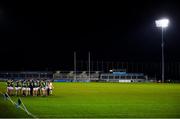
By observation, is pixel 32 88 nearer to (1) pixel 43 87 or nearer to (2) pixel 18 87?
(1) pixel 43 87

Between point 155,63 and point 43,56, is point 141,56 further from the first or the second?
point 43,56

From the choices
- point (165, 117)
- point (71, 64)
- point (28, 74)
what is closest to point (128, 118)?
point (165, 117)

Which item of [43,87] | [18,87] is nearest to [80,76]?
[18,87]

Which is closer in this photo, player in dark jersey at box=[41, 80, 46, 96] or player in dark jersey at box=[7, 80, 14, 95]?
player in dark jersey at box=[41, 80, 46, 96]

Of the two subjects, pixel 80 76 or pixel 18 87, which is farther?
pixel 80 76

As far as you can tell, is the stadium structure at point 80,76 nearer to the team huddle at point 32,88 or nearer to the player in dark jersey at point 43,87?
the team huddle at point 32,88

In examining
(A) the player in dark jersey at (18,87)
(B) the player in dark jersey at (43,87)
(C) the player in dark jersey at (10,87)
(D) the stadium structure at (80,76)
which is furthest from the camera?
(D) the stadium structure at (80,76)

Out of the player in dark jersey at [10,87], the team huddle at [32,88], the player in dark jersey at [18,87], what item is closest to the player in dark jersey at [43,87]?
the team huddle at [32,88]

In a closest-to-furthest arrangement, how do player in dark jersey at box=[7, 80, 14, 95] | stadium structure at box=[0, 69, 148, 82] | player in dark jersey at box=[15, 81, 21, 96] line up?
1. player in dark jersey at box=[7, 80, 14, 95]
2. player in dark jersey at box=[15, 81, 21, 96]
3. stadium structure at box=[0, 69, 148, 82]

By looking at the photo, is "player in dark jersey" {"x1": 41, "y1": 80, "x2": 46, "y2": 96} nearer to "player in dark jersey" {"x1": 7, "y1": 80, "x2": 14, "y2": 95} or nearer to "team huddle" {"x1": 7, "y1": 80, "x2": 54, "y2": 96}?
"team huddle" {"x1": 7, "y1": 80, "x2": 54, "y2": 96}

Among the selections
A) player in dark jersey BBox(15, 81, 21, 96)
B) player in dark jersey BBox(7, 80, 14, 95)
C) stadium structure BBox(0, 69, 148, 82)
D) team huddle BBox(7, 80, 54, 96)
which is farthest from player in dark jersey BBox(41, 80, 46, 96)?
stadium structure BBox(0, 69, 148, 82)

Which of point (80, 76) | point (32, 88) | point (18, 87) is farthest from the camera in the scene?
point (80, 76)

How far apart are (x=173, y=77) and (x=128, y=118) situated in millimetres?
70502

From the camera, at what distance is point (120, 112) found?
17984mm
